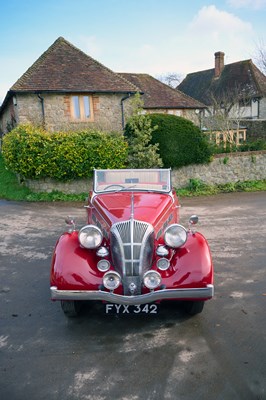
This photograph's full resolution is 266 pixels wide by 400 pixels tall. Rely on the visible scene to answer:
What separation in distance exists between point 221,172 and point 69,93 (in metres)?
8.58

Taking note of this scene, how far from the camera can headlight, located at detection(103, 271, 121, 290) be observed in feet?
11.3

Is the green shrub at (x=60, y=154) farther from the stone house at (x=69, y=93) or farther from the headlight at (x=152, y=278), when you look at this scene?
the headlight at (x=152, y=278)

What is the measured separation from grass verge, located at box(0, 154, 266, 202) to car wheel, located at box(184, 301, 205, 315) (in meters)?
8.72

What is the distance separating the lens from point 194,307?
3.96 m

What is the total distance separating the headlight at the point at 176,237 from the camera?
12.2 feet

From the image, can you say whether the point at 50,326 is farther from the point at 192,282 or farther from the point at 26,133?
A: the point at 26,133

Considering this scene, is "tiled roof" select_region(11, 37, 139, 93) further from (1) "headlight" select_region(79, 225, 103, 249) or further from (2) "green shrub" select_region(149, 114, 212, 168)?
(1) "headlight" select_region(79, 225, 103, 249)

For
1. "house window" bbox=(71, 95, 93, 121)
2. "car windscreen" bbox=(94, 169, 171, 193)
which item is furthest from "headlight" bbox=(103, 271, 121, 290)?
"house window" bbox=(71, 95, 93, 121)

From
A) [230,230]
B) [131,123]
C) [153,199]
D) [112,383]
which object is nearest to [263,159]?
[131,123]

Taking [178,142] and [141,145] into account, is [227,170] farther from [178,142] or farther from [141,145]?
[141,145]

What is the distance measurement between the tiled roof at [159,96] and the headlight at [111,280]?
69.3ft

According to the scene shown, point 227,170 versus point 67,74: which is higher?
point 67,74

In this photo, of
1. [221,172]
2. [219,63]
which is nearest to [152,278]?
[221,172]

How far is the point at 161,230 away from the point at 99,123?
13837 millimetres
